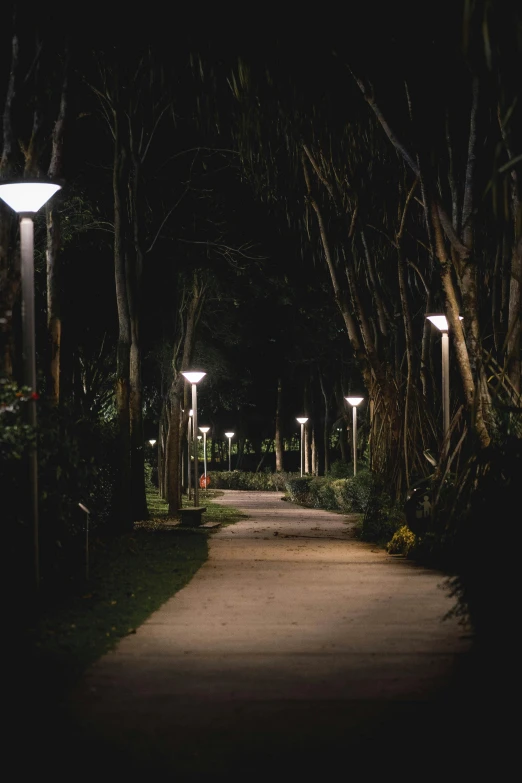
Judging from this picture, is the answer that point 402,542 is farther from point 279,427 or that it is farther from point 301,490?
point 279,427

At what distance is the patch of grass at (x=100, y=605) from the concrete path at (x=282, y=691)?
0.83 ft

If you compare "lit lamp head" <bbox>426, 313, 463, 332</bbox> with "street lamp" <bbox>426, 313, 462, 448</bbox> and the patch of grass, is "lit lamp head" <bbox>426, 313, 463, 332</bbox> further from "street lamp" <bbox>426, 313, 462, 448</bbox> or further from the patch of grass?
the patch of grass

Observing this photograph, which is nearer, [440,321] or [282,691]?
[282,691]

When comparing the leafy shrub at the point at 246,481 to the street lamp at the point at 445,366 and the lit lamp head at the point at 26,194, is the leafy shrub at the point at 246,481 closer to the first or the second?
the street lamp at the point at 445,366

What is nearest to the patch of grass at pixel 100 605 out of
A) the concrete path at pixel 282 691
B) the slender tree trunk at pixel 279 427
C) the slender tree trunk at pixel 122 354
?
the concrete path at pixel 282 691

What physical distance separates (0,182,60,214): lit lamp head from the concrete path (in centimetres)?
455

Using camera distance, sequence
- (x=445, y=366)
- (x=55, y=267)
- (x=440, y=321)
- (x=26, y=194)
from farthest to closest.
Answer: (x=440, y=321) < (x=55, y=267) < (x=445, y=366) < (x=26, y=194)

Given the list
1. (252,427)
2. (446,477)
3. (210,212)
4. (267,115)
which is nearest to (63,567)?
(446,477)

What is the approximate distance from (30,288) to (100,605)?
3.45 meters

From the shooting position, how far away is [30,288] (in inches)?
493

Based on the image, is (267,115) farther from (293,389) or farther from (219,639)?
(293,389)

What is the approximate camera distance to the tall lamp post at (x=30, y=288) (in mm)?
12547

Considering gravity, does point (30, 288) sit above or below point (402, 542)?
above

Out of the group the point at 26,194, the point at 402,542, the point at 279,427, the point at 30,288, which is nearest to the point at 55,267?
the point at 402,542
